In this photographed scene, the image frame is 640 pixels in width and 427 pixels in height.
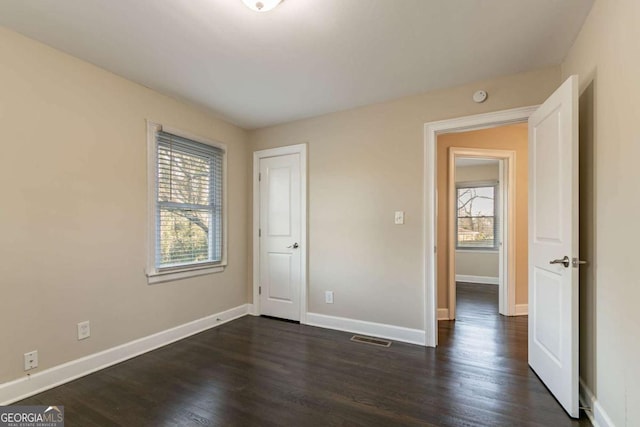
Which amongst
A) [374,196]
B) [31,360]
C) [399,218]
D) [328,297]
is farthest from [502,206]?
[31,360]

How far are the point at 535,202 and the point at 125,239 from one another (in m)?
3.43

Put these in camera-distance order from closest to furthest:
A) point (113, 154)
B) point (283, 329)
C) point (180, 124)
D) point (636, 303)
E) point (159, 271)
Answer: point (636, 303) → point (113, 154) → point (159, 271) → point (180, 124) → point (283, 329)

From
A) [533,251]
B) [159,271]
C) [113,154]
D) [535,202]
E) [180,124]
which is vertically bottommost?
[159,271]

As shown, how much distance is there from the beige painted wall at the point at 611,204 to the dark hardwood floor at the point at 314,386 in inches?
19.4

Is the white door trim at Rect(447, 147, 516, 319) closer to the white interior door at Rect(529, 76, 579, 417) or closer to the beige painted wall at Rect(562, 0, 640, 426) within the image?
the white interior door at Rect(529, 76, 579, 417)

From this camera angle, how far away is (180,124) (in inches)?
124

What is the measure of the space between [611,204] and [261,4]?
222cm

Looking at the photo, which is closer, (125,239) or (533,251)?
(533,251)

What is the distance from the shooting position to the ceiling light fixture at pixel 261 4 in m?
1.69

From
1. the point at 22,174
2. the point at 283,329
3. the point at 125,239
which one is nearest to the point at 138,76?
the point at 22,174

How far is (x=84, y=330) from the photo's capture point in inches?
93.0

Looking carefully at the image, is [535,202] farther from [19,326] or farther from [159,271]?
[19,326]

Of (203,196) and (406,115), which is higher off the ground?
(406,115)

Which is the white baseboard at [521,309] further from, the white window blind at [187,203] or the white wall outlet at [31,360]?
the white wall outlet at [31,360]
